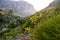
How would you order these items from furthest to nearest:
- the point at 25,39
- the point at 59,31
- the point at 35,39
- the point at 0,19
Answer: the point at 0,19 → the point at 25,39 → the point at 35,39 → the point at 59,31

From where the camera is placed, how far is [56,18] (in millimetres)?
5375

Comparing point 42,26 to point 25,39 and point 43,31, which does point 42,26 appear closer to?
point 43,31

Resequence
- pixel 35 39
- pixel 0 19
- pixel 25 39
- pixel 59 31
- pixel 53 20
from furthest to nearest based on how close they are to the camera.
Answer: pixel 0 19, pixel 25 39, pixel 35 39, pixel 53 20, pixel 59 31

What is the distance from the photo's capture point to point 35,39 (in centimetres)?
586

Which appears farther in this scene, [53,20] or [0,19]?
[0,19]

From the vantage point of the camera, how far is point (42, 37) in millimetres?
5652

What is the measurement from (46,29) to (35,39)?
0.51 metres

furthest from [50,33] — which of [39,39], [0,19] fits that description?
[0,19]

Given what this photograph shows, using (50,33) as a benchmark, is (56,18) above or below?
above

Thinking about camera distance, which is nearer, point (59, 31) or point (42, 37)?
point (59, 31)

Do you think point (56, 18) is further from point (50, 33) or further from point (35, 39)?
point (35, 39)

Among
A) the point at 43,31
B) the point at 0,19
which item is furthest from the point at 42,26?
the point at 0,19

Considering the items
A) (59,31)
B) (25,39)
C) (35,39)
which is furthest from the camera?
(25,39)

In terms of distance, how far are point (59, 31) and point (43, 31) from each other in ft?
2.01
